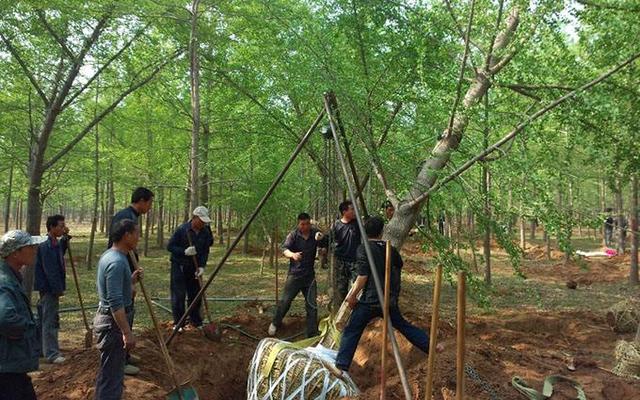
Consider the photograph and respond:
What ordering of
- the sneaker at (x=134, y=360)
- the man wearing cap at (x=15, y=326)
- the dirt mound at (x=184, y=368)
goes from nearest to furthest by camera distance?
the man wearing cap at (x=15, y=326) → the dirt mound at (x=184, y=368) → the sneaker at (x=134, y=360)

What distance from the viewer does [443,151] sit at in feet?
21.1

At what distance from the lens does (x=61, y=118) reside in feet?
40.1

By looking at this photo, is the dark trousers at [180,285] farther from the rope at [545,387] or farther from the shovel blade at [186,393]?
the rope at [545,387]

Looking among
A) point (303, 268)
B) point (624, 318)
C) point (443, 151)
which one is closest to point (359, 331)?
point (303, 268)

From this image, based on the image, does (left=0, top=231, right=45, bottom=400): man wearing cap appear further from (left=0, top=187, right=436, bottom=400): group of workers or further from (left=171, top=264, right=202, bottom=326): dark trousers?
(left=171, top=264, right=202, bottom=326): dark trousers

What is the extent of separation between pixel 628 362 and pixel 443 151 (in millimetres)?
3399

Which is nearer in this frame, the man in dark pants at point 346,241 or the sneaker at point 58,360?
the sneaker at point 58,360

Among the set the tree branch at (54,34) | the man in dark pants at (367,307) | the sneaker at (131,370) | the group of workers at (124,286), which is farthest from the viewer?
the tree branch at (54,34)

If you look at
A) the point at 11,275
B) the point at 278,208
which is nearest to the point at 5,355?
the point at 11,275

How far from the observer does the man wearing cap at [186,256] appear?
6906 mm

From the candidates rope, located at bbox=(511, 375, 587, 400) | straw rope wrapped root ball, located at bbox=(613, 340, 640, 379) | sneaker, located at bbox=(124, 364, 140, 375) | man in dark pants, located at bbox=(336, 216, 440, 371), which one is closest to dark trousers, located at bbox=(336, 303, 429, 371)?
man in dark pants, located at bbox=(336, 216, 440, 371)

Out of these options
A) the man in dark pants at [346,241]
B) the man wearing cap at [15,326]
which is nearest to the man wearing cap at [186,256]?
the man in dark pants at [346,241]

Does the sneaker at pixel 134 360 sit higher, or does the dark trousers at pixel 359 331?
the dark trousers at pixel 359 331

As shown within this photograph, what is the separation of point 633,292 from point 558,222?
30.1 feet
